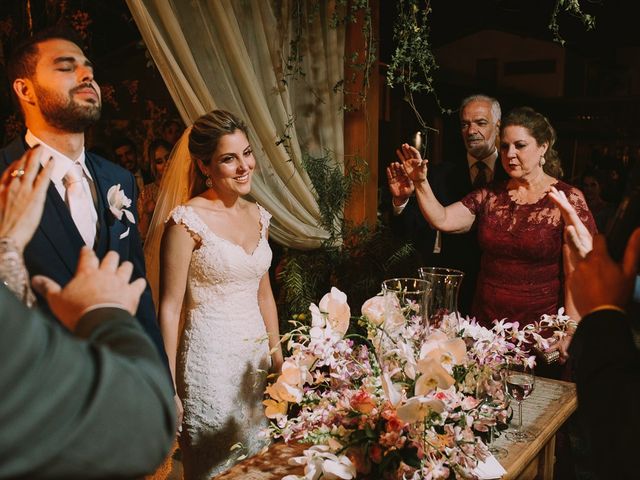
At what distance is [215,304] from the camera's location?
2.36 meters

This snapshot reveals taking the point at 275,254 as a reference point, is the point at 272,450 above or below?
below

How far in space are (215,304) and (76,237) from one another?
0.65 m

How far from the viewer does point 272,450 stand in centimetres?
169

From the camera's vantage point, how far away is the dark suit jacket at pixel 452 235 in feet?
10.6

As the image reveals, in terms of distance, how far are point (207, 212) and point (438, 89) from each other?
4990 millimetres

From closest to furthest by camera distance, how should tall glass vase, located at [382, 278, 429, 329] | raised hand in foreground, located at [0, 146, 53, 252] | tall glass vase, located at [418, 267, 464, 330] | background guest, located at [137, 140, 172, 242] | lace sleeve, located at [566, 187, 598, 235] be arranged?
raised hand in foreground, located at [0, 146, 53, 252] < tall glass vase, located at [382, 278, 429, 329] < tall glass vase, located at [418, 267, 464, 330] < lace sleeve, located at [566, 187, 598, 235] < background guest, located at [137, 140, 172, 242]

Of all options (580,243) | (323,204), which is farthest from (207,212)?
(580,243)

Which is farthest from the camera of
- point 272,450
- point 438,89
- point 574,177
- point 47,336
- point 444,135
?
point 574,177

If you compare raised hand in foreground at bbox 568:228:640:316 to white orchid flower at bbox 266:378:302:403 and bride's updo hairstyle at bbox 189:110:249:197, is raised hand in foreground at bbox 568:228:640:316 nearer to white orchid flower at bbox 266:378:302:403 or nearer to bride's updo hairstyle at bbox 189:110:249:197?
white orchid flower at bbox 266:378:302:403

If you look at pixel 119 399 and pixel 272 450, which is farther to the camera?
pixel 272 450

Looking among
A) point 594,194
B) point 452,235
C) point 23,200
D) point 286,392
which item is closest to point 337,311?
point 286,392

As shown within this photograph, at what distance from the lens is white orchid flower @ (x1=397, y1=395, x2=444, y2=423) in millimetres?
1227

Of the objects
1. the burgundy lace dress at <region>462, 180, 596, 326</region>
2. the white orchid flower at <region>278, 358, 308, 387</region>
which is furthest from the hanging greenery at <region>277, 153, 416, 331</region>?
the white orchid flower at <region>278, 358, 308, 387</region>

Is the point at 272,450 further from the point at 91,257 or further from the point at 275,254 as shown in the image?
the point at 275,254
